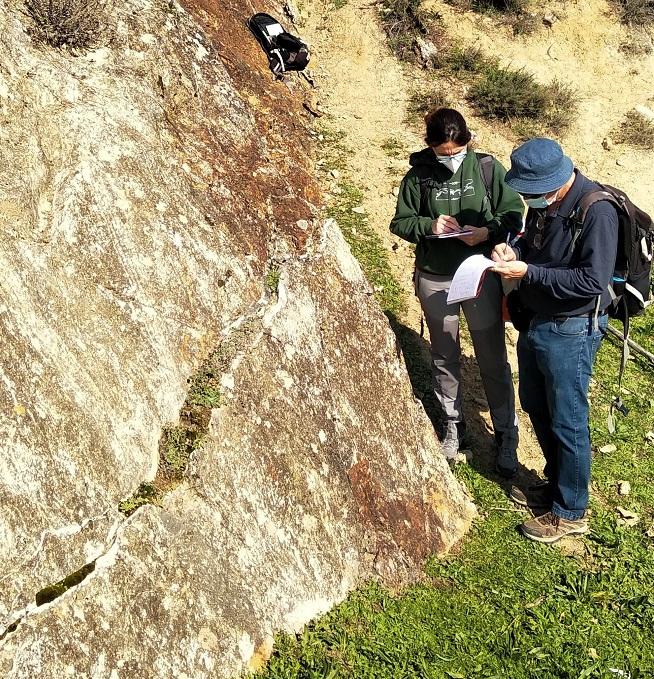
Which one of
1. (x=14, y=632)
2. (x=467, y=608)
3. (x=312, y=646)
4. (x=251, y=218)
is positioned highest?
(x=251, y=218)

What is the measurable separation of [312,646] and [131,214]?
2381 millimetres

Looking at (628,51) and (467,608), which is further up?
(467,608)

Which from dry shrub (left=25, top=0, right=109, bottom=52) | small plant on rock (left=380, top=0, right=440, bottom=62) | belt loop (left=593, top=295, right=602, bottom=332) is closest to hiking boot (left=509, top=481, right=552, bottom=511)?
belt loop (left=593, top=295, right=602, bottom=332)

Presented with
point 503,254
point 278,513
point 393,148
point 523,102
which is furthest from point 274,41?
point 278,513

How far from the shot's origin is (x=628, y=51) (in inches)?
492

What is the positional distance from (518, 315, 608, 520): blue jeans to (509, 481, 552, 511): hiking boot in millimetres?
208

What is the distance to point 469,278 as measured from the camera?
14.2ft

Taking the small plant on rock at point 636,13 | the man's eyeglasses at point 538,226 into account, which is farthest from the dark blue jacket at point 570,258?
the small plant on rock at point 636,13

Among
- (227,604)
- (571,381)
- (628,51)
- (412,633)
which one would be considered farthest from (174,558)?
(628,51)

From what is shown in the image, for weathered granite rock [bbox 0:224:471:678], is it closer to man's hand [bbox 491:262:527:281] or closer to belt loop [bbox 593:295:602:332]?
man's hand [bbox 491:262:527:281]

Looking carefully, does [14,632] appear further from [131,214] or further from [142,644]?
[131,214]

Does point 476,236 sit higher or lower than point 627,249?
lower

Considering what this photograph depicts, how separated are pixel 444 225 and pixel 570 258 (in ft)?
2.82

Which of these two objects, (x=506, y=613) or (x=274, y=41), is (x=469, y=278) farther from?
(x=274, y=41)
